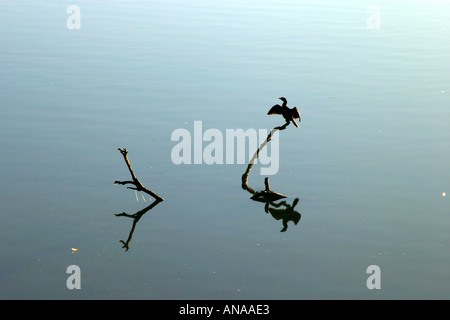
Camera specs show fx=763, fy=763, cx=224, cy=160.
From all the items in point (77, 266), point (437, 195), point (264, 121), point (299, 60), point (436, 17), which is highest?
point (436, 17)

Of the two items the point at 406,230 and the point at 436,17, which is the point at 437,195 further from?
the point at 436,17

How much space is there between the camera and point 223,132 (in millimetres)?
14305

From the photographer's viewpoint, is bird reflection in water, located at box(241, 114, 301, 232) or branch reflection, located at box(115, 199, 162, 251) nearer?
branch reflection, located at box(115, 199, 162, 251)

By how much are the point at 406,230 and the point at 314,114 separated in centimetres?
A: 524

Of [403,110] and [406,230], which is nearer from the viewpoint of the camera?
[406,230]

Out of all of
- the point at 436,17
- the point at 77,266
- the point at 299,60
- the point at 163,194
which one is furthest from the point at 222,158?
the point at 436,17

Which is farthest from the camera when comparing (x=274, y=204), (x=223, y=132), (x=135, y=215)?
(x=223, y=132)

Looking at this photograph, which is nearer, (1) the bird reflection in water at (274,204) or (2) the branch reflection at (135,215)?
(2) the branch reflection at (135,215)

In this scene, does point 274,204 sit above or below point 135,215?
above

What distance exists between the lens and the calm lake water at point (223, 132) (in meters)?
9.49

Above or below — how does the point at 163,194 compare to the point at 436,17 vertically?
below

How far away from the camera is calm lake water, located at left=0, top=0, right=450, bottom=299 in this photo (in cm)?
949

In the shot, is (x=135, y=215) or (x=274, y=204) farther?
(x=274, y=204)

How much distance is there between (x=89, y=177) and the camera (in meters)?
12.1
